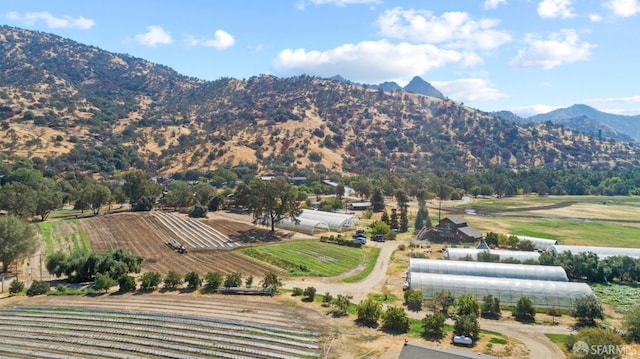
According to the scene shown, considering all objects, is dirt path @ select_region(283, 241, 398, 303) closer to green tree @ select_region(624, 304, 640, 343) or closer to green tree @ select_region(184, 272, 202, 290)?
green tree @ select_region(184, 272, 202, 290)

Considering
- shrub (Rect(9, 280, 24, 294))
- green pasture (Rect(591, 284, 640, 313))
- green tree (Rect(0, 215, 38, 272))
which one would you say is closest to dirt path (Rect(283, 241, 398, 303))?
green pasture (Rect(591, 284, 640, 313))

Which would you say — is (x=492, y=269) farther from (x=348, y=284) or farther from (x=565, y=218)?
(x=565, y=218)

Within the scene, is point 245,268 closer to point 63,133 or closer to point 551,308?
point 551,308

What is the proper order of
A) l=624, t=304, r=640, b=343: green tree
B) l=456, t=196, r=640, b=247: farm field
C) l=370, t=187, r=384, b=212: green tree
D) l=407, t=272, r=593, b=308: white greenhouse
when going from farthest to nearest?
l=370, t=187, r=384, b=212: green tree
l=456, t=196, r=640, b=247: farm field
l=407, t=272, r=593, b=308: white greenhouse
l=624, t=304, r=640, b=343: green tree

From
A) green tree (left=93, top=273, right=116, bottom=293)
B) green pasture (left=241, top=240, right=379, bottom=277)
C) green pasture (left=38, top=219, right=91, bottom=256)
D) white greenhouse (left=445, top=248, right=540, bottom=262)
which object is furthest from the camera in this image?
green pasture (left=38, top=219, right=91, bottom=256)

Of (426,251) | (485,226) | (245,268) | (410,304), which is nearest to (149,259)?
(245,268)

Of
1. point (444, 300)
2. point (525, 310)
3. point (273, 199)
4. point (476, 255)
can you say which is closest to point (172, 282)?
point (444, 300)
